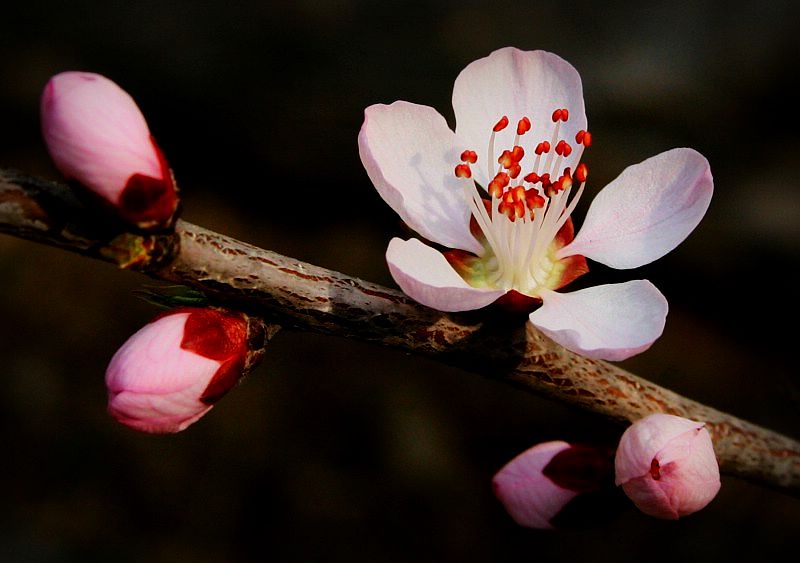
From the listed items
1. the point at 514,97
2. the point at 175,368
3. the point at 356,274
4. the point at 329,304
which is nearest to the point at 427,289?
the point at 329,304

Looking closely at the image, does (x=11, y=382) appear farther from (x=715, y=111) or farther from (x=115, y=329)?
(x=715, y=111)

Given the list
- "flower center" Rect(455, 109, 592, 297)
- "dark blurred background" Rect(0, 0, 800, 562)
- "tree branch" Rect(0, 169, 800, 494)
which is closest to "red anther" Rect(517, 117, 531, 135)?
"flower center" Rect(455, 109, 592, 297)

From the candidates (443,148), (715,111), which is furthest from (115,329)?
(443,148)

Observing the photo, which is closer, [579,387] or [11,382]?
[579,387]

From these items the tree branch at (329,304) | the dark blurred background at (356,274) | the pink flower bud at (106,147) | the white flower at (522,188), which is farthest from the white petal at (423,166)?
the dark blurred background at (356,274)

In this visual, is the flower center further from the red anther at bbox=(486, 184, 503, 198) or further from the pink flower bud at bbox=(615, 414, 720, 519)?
the pink flower bud at bbox=(615, 414, 720, 519)

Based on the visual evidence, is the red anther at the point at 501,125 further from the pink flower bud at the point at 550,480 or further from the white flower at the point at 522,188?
the pink flower bud at the point at 550,480

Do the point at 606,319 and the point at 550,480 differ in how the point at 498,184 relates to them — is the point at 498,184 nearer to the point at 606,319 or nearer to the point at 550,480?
the point at 606,319
